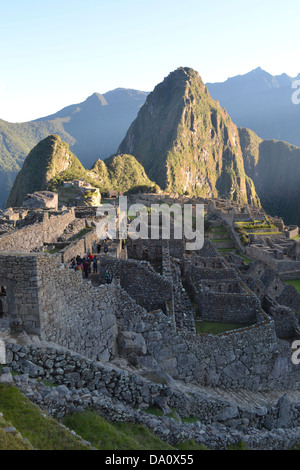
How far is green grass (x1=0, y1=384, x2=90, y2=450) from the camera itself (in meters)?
5.42

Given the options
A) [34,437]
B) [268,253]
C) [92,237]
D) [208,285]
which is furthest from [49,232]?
[268,253]

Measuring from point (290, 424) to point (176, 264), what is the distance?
8882 millimetres

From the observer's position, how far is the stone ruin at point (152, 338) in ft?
24.8

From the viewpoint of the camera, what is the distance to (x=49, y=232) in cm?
1825

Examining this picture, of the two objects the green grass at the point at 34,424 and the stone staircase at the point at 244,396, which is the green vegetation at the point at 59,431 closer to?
the green grass at the point at 34,424

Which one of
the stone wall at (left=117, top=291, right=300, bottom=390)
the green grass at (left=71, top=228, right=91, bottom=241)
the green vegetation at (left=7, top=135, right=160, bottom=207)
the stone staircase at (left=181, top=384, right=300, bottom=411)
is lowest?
the stone staircase at (left=181, top=384, right=300, bottom=411)

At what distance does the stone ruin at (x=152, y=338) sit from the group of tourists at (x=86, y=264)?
0.41 meters

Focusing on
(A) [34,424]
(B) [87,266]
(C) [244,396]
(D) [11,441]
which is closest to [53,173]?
(B) [87,266]

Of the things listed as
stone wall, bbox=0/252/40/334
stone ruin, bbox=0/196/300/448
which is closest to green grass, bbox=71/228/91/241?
stone ruin, bbox=0/196/300/448

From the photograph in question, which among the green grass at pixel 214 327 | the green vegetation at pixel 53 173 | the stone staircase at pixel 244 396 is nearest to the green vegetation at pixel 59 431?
the stone staircase at pixel 244 396

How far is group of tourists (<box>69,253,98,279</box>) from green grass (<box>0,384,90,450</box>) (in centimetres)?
717

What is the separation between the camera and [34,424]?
18.6 ft

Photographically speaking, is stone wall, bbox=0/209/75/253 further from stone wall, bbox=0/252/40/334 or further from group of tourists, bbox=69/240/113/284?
stone wall, bbox=0/252/40/334
